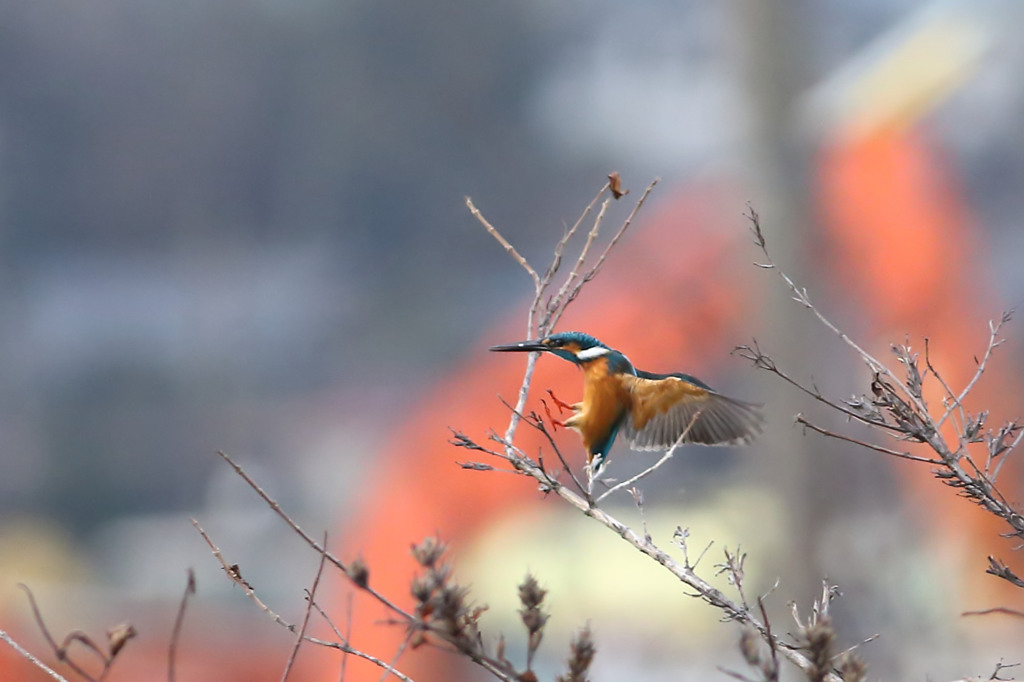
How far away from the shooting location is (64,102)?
8547 millimetres

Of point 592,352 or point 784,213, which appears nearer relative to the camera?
point 592,352

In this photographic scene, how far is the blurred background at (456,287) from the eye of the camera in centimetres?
267

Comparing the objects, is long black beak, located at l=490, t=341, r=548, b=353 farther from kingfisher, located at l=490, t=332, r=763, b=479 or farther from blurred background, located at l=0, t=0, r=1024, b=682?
blurred background, located at l=0, t=0, r=1024, b=682

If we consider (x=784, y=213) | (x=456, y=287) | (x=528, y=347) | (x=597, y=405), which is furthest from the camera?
(x=456, y=287)

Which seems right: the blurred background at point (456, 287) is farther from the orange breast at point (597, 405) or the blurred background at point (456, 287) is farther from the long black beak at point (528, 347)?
the long black beak at point (528, 347)

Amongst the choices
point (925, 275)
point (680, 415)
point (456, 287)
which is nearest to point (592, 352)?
point (680, 415)

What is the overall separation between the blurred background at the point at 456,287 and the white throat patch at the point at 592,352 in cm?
25

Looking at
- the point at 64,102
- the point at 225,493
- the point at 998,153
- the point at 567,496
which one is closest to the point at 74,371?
the point at 225,493

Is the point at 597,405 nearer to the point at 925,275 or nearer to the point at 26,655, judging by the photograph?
the point at 26,655

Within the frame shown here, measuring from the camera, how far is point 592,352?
938 mm

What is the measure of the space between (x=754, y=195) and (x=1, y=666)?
7.37 feet

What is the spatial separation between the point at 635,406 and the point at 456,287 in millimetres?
7281

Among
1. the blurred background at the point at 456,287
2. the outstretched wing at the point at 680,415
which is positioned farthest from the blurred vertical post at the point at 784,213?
the outstretched wing at the point at 680,415

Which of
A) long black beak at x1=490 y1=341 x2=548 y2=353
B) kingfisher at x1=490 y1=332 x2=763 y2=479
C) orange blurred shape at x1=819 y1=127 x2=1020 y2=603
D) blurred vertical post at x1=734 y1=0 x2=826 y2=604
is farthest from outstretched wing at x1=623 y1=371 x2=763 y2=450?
orange blurred shape at x1=819 y1=127 x2=1020 y2=603
